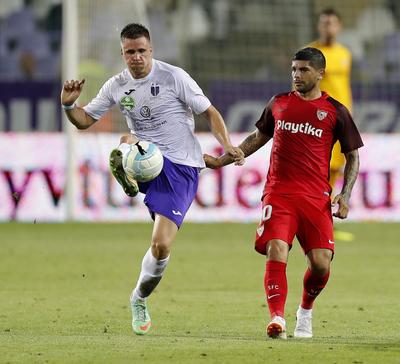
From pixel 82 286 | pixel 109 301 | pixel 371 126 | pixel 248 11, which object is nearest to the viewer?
pixel 109 301

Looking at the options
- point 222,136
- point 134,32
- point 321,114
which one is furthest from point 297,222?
point 134,32

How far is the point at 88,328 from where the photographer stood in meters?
8.33

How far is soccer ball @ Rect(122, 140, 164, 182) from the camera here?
798 cm

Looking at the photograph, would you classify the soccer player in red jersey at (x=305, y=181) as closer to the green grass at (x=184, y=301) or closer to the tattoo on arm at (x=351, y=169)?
the tattoo on arm at (x=351, y=169)

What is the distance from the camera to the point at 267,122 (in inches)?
324

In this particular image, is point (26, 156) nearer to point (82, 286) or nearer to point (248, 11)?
point (248, 11)

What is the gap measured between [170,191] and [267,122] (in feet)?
2.55

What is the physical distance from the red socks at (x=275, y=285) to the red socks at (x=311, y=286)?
0.85 feet

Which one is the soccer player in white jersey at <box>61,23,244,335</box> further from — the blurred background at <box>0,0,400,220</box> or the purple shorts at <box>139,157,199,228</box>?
the blurred background at <box>0,0,400,220</box>

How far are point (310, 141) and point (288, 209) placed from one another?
457mm

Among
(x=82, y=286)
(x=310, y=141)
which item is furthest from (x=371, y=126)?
(x=310, y=141)

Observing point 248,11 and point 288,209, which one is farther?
point 248,11

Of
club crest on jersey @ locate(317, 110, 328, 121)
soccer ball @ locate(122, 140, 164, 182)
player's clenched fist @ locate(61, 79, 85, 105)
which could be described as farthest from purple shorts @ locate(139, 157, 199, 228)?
club crest on jersey @ locate(317, 110, 328, 121)

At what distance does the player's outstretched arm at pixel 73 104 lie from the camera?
27.2 feet
